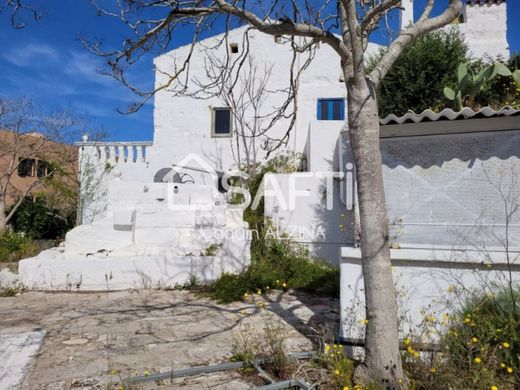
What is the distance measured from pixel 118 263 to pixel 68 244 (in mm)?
1510

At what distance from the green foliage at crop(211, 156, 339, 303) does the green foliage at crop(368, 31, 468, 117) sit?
3.51 m

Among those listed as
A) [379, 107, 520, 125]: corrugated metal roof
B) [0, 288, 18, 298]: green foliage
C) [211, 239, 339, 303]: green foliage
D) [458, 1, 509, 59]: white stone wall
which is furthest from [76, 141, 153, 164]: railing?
[458, 1, 509, 59]: white stone wall

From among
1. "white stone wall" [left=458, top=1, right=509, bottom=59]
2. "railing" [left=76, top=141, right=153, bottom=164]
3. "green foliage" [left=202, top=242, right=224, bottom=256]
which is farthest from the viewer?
"railing" [left=76, top=141, right=153, bottom=164]

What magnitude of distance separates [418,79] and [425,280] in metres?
5.75

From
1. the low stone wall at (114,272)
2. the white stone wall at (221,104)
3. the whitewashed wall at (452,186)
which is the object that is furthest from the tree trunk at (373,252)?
the white stone wall at (221,104)

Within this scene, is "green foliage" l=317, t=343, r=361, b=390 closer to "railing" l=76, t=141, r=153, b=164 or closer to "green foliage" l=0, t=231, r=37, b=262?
"green foliage" l=0, t=231, r=37, b=262

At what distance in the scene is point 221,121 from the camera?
1352cm

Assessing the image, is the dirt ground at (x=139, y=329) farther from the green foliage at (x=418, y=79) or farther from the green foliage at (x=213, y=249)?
the green foliage at (x=418, y=79)

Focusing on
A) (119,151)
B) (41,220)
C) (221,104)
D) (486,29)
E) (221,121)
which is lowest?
(41,220)

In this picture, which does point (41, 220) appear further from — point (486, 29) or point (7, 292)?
point (486, 29)

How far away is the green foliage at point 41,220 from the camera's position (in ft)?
43.3

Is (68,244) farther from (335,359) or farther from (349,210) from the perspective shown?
(335,359)

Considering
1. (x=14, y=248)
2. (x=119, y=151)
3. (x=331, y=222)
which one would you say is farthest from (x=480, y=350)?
(x=119, y=151)

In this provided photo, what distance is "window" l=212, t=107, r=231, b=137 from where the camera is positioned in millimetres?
13438
